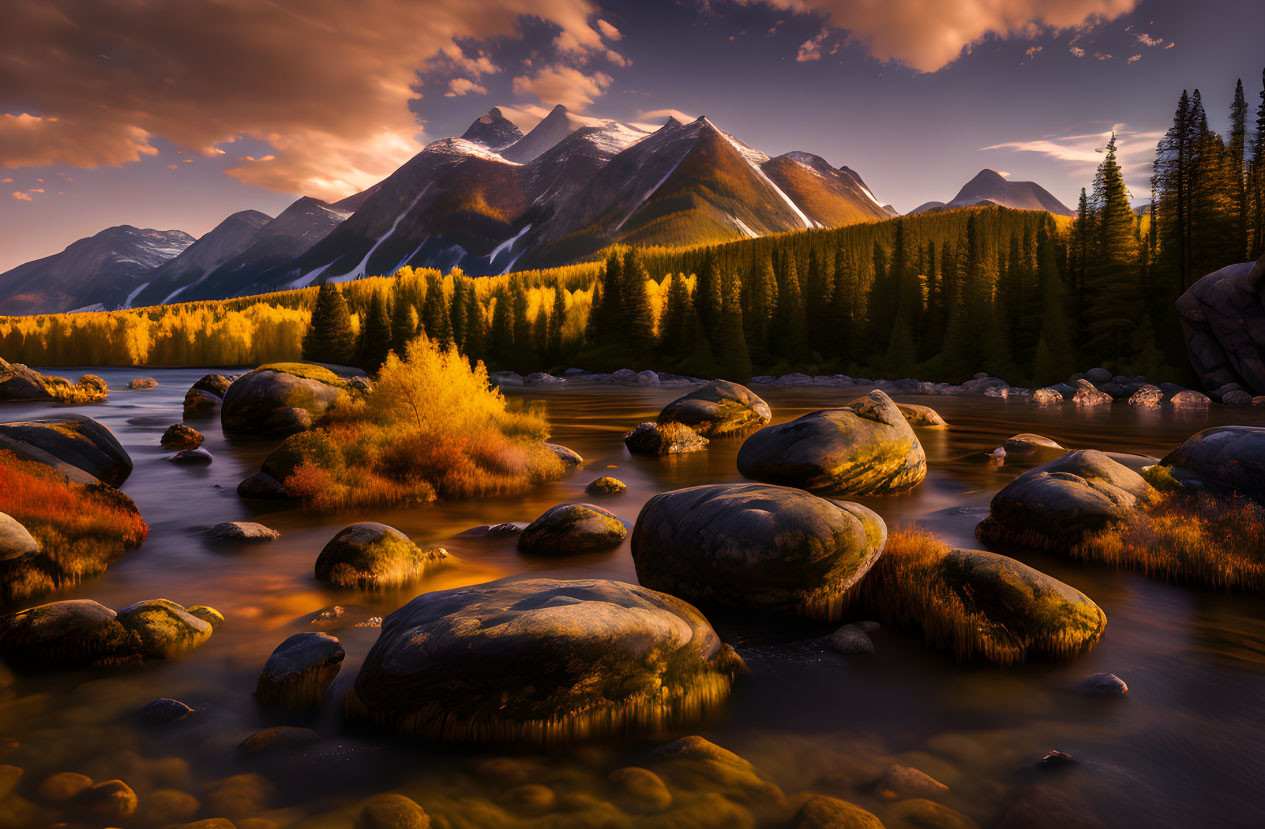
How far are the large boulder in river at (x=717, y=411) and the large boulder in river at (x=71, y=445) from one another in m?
14.5

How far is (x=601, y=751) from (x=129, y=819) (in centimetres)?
279

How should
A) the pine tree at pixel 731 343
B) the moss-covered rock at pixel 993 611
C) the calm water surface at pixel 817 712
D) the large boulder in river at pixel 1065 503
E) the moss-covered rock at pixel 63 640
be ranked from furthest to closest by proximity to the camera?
1. the pine tree at pixel 731 343
2. the large boulder in river at pixel 1065 503
3. the moss-covered rock at pixel 993 611
4. the moss-covered rock at pixel 63 640
5. the calm water surface at pixel 817 712

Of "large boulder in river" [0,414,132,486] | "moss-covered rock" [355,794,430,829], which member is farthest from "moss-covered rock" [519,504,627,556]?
"large boulder in river" [0,414,132,486]

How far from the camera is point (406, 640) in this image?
15.7 feet

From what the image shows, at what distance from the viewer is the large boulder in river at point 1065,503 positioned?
350 inches

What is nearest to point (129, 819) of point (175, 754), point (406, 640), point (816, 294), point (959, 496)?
point (175, 754)

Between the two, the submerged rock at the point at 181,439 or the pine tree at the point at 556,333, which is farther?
the pine tree at the point at 556,333

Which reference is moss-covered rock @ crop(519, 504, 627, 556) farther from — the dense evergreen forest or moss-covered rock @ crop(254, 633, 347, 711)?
the dense evergreen forest

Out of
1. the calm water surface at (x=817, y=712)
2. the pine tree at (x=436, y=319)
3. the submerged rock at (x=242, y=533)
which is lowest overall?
the calm water surface at (x=817, y=712)

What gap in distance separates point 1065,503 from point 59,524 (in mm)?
13952

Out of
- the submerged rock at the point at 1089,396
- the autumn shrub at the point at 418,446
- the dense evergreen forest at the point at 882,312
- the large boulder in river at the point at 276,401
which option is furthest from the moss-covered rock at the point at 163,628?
the dense evergreen forest at the point at 882,312

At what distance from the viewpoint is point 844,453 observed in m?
12.6

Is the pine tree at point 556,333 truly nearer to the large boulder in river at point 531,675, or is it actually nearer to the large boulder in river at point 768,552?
the large boulder in river at point 768,552

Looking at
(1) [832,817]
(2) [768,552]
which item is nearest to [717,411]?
(2) [768,552]
